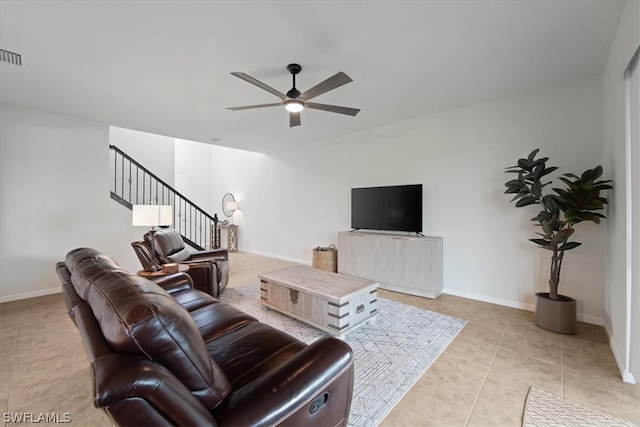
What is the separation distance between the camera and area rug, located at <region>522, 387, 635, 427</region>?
1.63m

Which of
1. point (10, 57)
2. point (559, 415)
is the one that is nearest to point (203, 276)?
point (10, 57)

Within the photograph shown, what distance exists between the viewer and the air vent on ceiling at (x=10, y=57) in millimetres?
2451

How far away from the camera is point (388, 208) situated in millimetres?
4391

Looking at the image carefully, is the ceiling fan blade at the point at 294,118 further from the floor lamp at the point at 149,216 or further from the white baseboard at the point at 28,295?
the white baseboard at the point at 28,295

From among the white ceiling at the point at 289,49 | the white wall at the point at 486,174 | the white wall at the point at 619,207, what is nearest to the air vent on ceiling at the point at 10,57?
the white ceiling at the point at 289,49

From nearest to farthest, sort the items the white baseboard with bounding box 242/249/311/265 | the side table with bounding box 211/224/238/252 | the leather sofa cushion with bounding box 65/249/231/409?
1. the leather sofa cushion with bounding box 65/249/231/409
2. the white baseboard with bounding box 242/249/311/265
3. the side table with bounding box 211/224/238/252

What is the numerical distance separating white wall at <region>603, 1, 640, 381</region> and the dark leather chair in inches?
153

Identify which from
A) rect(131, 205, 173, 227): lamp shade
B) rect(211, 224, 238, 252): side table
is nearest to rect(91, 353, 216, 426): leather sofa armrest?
rect(131, 205, 173, 227): lamp shade

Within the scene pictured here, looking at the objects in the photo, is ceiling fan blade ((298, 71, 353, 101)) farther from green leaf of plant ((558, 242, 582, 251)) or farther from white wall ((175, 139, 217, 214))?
white wall ((175, 139, 217, 214))

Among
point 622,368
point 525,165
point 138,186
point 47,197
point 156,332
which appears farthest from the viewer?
point 138,186

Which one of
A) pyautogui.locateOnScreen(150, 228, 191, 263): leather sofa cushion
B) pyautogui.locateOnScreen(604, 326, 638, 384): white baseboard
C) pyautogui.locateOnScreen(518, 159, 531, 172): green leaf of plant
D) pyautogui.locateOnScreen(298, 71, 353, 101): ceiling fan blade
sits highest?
pyautogui.locateOnScreen(298, 71, 353, 101): ceiling fan blade

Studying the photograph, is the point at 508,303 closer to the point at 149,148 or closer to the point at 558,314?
the point at 558,314

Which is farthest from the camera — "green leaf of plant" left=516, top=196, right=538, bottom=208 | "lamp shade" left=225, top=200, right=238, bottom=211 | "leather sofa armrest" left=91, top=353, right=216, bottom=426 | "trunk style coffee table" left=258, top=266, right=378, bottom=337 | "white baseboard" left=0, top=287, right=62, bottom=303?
"lamp shade" left=225, top=200, right=238, bottom=211

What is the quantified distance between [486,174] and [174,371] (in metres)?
4.00
